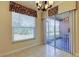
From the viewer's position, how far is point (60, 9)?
457cm

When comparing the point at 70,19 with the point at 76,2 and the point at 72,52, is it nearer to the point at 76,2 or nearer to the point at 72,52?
the point at 76,2

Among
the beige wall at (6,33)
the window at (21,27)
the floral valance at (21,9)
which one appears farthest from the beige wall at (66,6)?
the beige wall at (6,33)

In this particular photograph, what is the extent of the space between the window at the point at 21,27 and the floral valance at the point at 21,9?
12 cm

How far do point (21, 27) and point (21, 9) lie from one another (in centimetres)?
59

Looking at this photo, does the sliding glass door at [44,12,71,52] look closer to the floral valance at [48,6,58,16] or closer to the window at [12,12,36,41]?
the floral valance at [48,6,58,16]

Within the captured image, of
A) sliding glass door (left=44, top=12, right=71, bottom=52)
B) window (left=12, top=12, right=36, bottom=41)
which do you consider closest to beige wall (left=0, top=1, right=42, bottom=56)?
window (left=12, top=12, right=36, bottom=41)

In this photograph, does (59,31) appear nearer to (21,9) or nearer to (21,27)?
(21,27)

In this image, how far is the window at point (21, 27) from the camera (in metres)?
4.20

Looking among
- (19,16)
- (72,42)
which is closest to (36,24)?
(19,16)

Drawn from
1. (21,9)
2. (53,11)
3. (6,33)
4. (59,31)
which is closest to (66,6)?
(53,11)

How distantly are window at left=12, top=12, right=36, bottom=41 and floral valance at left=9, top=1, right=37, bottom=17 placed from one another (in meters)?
0.12

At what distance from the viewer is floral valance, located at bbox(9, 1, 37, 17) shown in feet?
13.6

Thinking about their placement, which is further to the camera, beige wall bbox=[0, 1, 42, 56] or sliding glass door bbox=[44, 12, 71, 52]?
sliding glass door bbox=[44, 12, 71, 52]

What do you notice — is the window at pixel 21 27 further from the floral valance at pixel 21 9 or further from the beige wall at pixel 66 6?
the beige wall at pixel 66 6
